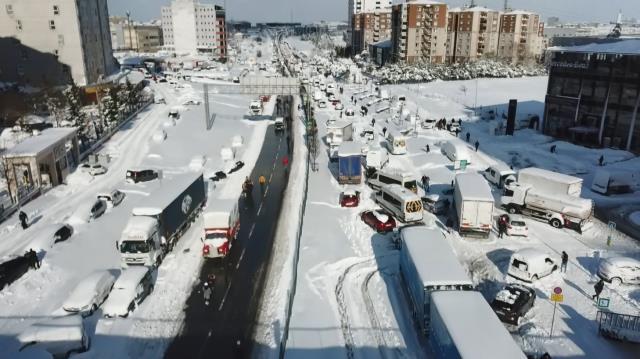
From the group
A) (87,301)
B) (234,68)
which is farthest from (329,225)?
(234,68)

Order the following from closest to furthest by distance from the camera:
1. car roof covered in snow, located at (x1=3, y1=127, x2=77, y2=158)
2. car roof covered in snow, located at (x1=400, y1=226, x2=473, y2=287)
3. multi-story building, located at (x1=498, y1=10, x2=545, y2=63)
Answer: car roof covered in snow, located at (x1=400, y1=226, x2=473, y2=287) → car roof covered in snow, located at (x1=3, y1=127, x2=77, y2=158) → multi-story building, located at (x1=498, y1=10, x2=545, y2=63)

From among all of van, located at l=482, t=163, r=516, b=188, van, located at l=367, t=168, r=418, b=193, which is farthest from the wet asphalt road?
van, located at l=482, t=163, r=516, b=188

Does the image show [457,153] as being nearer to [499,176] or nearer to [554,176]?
[499,176]

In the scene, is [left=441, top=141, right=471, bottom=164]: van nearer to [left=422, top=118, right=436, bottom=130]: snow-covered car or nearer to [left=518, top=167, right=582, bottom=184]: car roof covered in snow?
[left=518, top=167, right=582, bottom=184]: car roof covered in snow

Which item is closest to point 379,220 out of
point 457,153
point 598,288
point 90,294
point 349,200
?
point 349,200

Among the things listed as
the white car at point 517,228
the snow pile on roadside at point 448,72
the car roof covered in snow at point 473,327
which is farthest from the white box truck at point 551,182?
the snow pile on roadside at point 448,72

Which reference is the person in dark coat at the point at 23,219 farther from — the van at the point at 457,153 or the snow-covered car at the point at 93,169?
the van at the point at 457,153

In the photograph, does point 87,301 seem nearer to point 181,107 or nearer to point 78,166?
point 78,166
